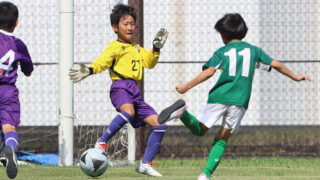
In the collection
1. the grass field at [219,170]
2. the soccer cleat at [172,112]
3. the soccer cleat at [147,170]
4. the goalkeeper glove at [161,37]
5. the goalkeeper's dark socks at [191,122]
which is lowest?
the grass field at [219,170]

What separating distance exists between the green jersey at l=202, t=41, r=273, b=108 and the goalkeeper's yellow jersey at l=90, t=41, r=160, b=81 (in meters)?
1.16

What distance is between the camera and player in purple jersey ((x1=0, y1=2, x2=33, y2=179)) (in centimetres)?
599

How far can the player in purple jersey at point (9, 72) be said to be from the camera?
5.99 meters

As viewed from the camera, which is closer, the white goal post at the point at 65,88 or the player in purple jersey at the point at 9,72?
the player in purple jersey at the point at 9,72

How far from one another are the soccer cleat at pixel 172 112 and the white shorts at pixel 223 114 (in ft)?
0.86

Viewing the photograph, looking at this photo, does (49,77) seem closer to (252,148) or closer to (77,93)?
(77,93)

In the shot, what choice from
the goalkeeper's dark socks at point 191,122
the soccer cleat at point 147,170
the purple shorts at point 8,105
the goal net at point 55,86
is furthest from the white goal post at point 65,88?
the goalkeeper's dark socks at point 191,122

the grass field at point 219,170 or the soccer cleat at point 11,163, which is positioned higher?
the soccer cleat at point 11,163

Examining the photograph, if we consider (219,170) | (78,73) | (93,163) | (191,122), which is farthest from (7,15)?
(219,170)

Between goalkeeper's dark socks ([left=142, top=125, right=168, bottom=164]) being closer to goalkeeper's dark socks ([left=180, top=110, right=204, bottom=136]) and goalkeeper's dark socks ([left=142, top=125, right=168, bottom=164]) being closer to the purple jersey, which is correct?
goalkeeper's dark socks ([left=180, top=110, right=204, bottom=136])

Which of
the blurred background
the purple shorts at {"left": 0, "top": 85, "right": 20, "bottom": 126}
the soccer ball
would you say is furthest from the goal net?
the purple shorts at {"left": 0, "top": 85, "right": 20, "bottom": 126}

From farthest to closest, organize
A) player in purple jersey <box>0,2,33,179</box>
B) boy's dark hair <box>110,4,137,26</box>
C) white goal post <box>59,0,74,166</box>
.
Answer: white goal post <box>59,0,74,166</box> < boy's dark hair <box>110,4,137,26</box> < player in purple jersey <box>0,2,33,179</box>

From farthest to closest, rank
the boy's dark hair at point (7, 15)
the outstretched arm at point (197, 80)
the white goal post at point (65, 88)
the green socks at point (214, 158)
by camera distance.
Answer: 1. the white goal post at point (65, 88)
2. the boy's dark hair at point (7, 15)
3. the green socks at point (214, 158)
4. the outstretched arm at point (197, 80)

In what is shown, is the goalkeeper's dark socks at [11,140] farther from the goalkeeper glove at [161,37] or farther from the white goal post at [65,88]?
the white goal post at [65,88]
